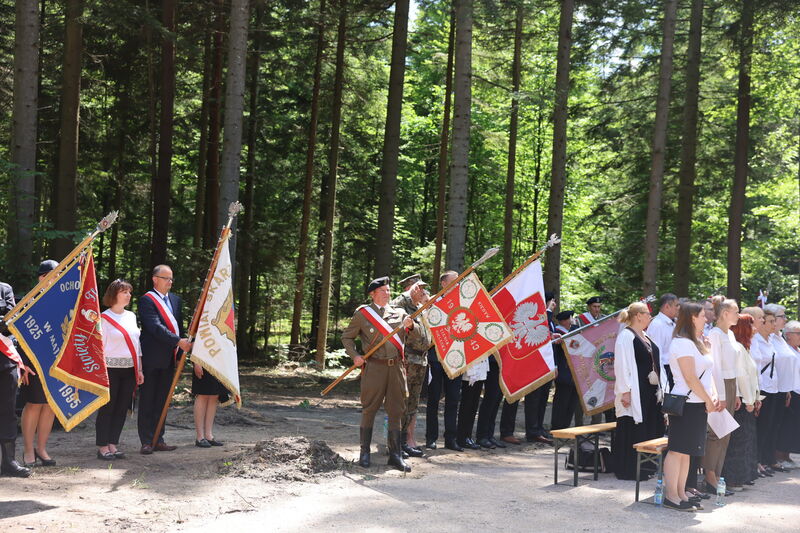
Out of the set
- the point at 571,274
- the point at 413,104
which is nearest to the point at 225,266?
the point at 571,274

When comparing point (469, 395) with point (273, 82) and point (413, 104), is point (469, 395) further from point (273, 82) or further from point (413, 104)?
point (413, 104)

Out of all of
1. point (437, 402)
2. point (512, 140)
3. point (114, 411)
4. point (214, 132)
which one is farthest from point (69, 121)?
point (512, 140)

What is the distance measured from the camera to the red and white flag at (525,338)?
36.1ft

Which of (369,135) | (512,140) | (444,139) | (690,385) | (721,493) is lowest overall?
(721,493)

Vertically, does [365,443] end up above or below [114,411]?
below

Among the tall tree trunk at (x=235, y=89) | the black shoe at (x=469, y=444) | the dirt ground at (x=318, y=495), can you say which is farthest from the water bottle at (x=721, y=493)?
the tall tree trunk at (x=235, y=89)

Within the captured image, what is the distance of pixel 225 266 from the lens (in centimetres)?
950

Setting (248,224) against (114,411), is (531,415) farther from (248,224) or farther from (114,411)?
(248,224)

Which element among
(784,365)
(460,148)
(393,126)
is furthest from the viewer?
(393,126)

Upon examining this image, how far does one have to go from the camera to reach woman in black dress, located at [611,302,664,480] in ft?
28.6

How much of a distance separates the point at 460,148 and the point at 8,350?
30.7 ft

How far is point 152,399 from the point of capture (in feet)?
30.3

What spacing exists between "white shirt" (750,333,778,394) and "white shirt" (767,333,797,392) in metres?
0.20

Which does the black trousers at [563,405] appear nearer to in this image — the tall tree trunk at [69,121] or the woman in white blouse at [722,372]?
the woman in white blouse at [722,372]
